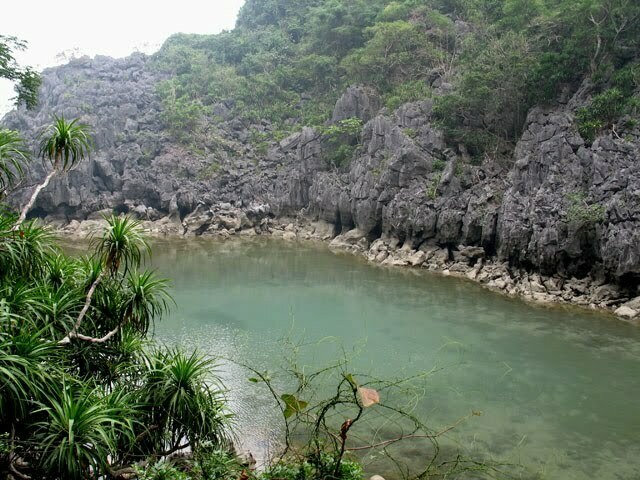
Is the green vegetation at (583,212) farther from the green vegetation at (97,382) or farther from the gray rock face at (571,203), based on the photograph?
the green vegetation at (97,382)

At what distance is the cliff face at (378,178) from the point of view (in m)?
18.1

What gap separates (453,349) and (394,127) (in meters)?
17.2

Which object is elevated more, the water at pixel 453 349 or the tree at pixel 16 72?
the tree at pixel 16 72

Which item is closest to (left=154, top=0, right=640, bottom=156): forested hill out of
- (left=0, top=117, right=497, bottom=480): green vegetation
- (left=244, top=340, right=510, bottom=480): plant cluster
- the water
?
the water

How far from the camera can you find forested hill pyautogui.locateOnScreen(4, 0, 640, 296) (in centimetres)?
1906

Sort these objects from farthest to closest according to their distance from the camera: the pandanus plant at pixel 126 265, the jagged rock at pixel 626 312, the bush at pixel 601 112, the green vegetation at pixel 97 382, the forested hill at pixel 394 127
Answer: the forested hill at pixel 394 127 → the bush at pixel 601 112 → the jagged rock at pixel 626 312 → the pandanus plant at pixel 126 265 → the green vegetation at pixel 97 382

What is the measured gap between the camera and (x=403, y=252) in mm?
24984

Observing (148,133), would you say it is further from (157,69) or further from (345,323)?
(345,323)

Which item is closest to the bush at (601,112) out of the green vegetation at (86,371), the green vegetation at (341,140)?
the green vegetation at (341,140)

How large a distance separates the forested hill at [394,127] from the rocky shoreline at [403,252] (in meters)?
0.22

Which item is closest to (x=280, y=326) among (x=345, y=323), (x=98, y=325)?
(x=345, y=323)

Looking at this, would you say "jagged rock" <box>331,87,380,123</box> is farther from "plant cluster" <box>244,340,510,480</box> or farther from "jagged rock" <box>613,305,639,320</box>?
"plant cluster" <box>244,340,510,480</box>

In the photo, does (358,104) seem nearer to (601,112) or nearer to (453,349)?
(601,112)

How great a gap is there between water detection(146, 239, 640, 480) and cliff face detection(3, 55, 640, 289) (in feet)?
8.86
